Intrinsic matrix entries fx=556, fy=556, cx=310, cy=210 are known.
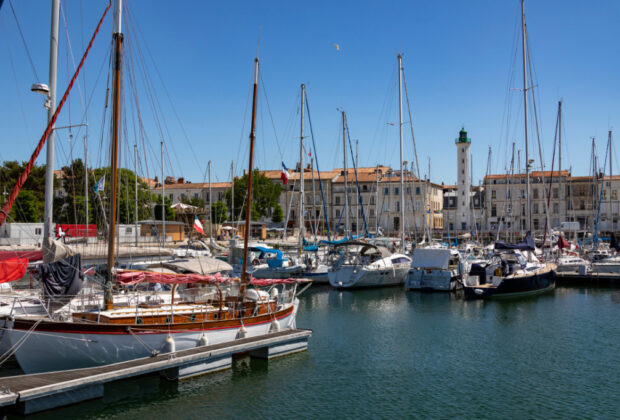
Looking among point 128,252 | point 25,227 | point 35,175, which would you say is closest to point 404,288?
point 128,252

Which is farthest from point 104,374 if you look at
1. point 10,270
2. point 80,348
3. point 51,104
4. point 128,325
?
point 51,104

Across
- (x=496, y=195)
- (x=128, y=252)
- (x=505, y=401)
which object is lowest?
(x=505, y=401)

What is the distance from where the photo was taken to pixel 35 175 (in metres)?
74.9

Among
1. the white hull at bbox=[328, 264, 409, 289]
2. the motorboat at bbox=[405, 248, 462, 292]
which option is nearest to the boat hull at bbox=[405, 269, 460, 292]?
the motorboat at bbox=[405, 248, 462, 292]

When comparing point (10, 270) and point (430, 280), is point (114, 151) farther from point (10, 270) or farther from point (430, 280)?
point (430, 280)

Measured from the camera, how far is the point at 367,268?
4244cm

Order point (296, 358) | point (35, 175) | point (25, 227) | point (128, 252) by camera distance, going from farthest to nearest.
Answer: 1. point (35, 175)
2. point (25, 227)
3. point (128, 252)
4. point (296, 358)

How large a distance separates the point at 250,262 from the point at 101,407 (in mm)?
31614

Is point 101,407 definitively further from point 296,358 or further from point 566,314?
point 566,314

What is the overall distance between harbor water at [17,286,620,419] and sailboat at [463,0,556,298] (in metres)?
6.23

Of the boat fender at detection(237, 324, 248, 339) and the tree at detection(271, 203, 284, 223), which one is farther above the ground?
the tree at detection(271, 203, 284, 223)

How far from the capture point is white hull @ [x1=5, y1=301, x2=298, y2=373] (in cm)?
1653

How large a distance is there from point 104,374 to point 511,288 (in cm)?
2967

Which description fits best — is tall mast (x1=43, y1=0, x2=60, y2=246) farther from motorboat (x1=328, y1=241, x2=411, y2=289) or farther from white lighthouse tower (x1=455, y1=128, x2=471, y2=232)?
white lighthouse tower (x1=455, y1=128, x2=471, y2=232)
